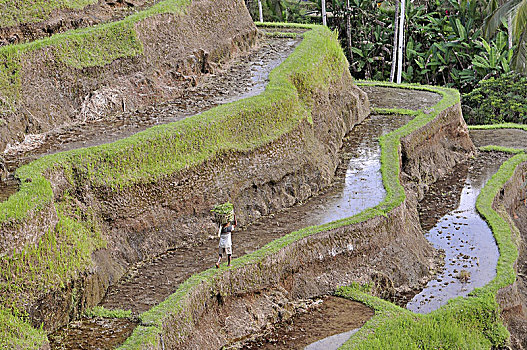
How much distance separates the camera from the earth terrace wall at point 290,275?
10.2m

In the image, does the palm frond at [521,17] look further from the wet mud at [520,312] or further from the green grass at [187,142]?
the green grass at [187,142]

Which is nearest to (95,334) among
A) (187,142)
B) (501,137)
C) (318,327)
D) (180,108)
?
(318,327)

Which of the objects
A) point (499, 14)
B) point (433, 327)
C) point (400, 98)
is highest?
point (499, 14)

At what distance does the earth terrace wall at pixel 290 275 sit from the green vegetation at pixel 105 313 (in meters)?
0.45

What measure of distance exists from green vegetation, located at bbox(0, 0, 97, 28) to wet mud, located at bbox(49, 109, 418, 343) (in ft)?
21.6

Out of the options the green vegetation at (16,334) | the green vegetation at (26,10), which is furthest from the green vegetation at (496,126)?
the green vegetation at (16,334)

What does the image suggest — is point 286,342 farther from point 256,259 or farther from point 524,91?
point 524,91

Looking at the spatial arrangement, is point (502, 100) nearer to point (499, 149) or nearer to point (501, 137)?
point (501, 137)

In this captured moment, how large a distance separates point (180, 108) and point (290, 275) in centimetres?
556

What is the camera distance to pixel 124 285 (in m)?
11.4

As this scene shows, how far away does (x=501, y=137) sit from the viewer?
2372 cm

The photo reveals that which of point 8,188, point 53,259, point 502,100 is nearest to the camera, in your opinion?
point 53,259

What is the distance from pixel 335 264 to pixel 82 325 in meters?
4.86

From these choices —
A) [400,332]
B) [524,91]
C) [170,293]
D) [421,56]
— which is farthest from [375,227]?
[421,56]
